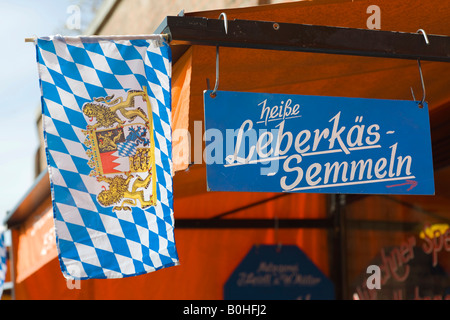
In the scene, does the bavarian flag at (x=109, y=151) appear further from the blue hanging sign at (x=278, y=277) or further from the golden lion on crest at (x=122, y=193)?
the blue hanging sign at (x=278, y=277)

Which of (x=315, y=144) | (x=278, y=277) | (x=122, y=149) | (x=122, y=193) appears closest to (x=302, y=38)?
(x=315, y=144)

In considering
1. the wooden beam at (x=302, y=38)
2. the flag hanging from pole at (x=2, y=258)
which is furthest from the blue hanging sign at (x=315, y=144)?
the flag hanging from pole at (x=2, y=258)

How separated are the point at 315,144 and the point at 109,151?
890 millimetres

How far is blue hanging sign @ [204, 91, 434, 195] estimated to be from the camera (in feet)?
8.38

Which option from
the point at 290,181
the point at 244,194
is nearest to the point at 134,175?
the point at 290,181

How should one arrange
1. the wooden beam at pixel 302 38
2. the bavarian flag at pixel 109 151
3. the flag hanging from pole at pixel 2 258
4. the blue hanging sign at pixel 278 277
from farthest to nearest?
the blue hanging sign at pixel 278 277, the flag hanging from pole at pixel 2 258, the wooden beam at pixel 302 38, the bavarian flag at pixel 109 151

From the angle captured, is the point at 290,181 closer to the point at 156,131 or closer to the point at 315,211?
the point at 156,131

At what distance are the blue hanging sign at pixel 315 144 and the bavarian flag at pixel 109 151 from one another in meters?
0.23

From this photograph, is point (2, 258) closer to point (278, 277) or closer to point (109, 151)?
point (278, 277)

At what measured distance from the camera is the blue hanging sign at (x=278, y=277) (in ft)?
20.9

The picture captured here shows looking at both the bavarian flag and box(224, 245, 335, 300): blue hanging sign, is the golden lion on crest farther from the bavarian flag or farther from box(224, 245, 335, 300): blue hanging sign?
box(224, 245, 335, 300): blue hanging sign

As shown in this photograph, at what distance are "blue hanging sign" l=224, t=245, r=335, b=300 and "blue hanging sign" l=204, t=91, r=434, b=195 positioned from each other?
3.83m

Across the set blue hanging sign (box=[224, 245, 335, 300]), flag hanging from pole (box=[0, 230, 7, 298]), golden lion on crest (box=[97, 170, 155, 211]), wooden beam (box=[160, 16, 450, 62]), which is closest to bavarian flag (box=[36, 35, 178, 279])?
golden lion on crest (box=[97, 170, 155, 211])

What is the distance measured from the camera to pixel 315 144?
2.69m
